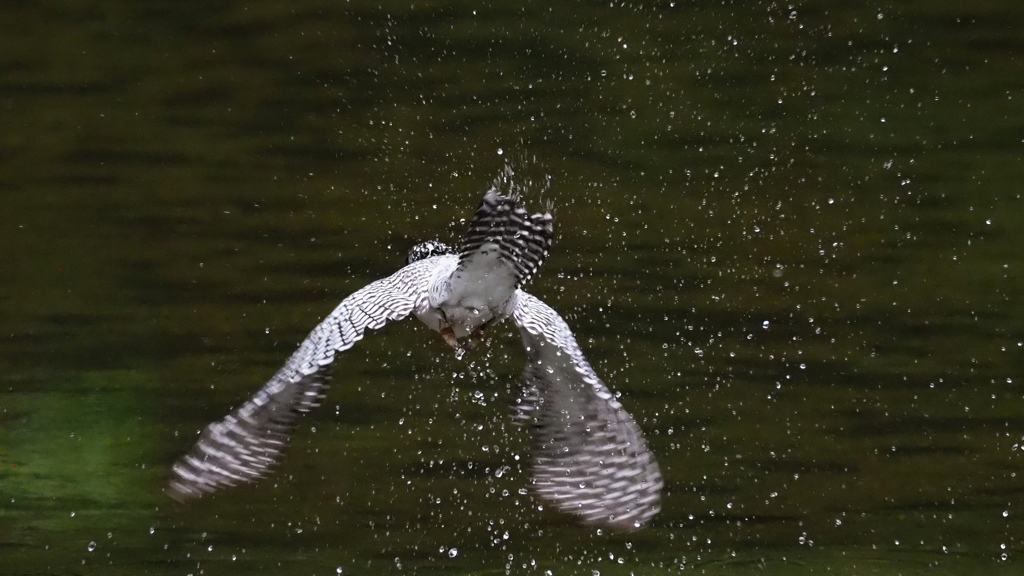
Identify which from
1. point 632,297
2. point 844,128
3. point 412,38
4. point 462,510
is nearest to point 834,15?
point 844,128

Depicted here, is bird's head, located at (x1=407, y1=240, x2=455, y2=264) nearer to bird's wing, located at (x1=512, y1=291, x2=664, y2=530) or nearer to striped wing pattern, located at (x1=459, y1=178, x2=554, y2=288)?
bird's wing, located at (x1=512, y1=291, x2=664, y2=530)

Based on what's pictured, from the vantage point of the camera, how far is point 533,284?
8.86ft

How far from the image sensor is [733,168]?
8.85 feet

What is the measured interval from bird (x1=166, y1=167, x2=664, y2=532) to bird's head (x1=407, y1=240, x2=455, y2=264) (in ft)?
0.27

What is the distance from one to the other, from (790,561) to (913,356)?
68 centimetres

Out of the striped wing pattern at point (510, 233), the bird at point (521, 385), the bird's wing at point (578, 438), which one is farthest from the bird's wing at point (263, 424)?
the bird's wing at point (578, 438)

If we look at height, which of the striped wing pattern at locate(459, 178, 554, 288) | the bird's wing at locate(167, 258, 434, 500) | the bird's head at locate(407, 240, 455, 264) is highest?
the bird's head at locate(407, 240, 455, 264)

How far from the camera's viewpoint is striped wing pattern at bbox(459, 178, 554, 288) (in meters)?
1.95

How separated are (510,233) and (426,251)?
0.57 m

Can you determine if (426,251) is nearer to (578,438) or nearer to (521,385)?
(521,385)

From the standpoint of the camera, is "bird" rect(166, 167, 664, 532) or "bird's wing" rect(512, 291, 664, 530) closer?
"bird" rect(166, 167, 664, 532)

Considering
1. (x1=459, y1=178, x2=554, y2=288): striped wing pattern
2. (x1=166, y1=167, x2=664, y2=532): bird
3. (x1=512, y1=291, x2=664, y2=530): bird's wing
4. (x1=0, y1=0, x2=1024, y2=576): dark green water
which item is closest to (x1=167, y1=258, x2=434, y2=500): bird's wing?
(x1=166, y1=167, x2=664, y2=532): bird

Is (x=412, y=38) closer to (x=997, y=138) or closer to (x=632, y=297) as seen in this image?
(x=632, y=297)

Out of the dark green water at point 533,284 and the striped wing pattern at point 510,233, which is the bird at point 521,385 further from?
the dark green water at point 533,284
